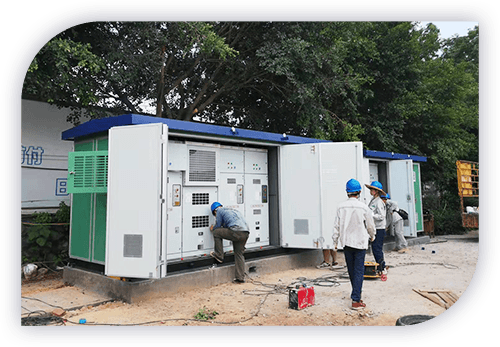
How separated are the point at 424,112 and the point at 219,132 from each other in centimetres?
1166

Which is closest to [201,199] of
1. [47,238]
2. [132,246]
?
[132,246]

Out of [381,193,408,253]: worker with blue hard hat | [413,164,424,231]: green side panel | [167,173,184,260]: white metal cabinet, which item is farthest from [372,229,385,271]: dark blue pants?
[413,164,424,231]: green side panel

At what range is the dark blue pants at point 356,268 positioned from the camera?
5297 millimetres

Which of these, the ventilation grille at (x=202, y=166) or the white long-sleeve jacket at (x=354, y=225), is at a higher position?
the ventilation grille at (x=202, y=166)

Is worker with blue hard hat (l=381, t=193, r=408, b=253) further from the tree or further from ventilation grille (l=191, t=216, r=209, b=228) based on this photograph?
the tree

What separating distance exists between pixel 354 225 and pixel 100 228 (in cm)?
426

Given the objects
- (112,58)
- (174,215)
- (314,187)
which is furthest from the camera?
(112,58)

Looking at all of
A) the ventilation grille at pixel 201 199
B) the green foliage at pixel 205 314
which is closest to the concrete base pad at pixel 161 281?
the green foliage at pixel 205 314

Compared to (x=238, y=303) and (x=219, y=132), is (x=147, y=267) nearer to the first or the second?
(x=238, y=303)

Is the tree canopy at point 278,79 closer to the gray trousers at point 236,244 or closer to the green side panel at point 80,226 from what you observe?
the green side panel at point 80,226

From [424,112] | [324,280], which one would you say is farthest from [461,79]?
[324,280]

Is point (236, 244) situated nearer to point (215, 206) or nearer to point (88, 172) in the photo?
point (215, 206)

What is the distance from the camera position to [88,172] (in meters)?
6.16

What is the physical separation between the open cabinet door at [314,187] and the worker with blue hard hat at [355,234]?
7.51 ft
